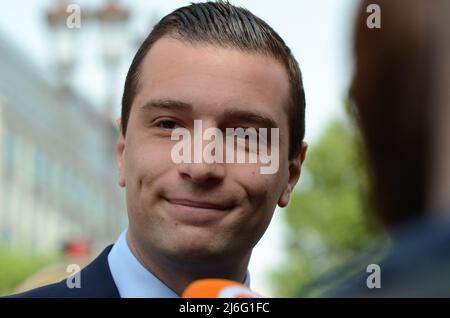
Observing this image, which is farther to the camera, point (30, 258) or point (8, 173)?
point (8, 173)

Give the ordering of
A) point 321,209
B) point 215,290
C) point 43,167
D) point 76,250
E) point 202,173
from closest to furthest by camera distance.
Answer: point 215,290 → point 202,173 → point 76,250 → point 321,209 → point 43,167

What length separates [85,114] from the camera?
46.9ft

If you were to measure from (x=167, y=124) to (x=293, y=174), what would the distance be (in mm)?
346

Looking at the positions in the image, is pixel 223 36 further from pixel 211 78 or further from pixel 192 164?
pixel 192 164

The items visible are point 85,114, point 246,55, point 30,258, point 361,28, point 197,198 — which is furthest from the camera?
point 30,258

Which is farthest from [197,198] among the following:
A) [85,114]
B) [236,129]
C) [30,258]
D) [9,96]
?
[9,96]

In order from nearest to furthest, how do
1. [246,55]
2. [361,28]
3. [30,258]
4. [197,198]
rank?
[361,28], [197,198], [246,55], [30,258]

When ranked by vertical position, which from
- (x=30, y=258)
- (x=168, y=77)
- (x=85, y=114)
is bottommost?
(x=30, y=258)

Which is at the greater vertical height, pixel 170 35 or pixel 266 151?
pixel 170 35

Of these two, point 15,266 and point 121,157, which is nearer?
point 121,157

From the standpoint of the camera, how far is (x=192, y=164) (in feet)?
5.29

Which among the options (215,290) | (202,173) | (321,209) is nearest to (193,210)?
(202,173)
